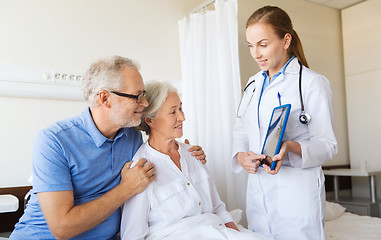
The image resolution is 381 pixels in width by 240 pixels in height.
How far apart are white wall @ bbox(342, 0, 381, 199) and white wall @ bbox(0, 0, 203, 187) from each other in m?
2.39

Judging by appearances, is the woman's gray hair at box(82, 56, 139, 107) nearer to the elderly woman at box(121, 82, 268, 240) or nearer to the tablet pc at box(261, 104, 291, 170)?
the elderly woman at box(121, 82, 268, 240)

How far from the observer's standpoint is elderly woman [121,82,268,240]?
1.43 meters

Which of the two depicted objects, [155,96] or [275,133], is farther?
[155,96]

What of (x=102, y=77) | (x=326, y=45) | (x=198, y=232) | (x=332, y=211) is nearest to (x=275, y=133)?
(x=198, y=232)

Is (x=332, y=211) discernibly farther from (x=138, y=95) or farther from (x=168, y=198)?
(x=138, y=95)

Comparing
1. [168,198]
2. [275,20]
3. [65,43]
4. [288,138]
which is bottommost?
[168,198]

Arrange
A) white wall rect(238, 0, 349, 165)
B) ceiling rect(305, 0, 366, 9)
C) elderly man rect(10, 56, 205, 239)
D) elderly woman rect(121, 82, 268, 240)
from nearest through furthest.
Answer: elderly man rect(10, 56, 205, 239) < elderly woman rect(121, 82, 268, 240) < white wall rect(238, 0, 349, 165) < ceiling rect(305, 0, 366, 9)

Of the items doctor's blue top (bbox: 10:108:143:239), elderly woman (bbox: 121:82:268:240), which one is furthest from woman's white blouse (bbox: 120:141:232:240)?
doctor's blue top (bbox: 10:108:143:239)

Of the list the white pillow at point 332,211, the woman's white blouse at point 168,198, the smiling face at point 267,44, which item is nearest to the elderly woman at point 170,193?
the woman's white blouse at point 168,198

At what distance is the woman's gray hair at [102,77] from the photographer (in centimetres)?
151

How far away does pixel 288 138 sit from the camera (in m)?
1.59

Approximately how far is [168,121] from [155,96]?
0.46ft

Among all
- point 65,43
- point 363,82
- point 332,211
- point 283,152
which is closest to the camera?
point 283,152

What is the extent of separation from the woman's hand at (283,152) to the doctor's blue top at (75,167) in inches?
27.1
